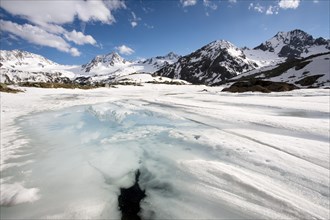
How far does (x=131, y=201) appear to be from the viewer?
3.56m

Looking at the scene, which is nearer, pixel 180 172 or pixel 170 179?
pixel 170 179

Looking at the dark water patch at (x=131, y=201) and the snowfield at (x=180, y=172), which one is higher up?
the snowfield at (x=180, y=172)

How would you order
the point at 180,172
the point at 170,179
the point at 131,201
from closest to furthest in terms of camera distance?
the point at 131,201
the point at 170,179
the point at 180,172

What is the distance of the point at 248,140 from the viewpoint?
18.5ft

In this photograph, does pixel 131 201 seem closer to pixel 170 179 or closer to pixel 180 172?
pixel 170 179

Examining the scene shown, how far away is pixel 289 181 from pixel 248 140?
2.12 m

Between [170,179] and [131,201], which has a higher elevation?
[170,179]

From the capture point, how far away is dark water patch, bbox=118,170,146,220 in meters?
3.20

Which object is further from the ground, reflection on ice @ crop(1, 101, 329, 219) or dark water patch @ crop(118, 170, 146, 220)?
reflection on ice @ crop(1, 101, 329, 219)

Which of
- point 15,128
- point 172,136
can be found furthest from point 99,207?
point 15,128

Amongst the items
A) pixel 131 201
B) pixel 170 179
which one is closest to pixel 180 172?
pixel 170 179

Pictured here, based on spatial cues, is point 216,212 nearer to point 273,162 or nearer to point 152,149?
point 273,162

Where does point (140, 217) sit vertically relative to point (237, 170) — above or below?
below

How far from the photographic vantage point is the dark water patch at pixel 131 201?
3.20m
